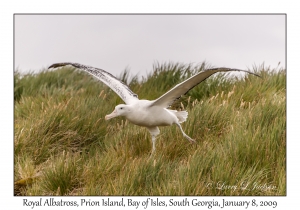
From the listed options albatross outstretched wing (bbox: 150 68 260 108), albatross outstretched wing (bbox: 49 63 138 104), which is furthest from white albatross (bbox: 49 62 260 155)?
albatross outstretched wing (bbox: 49 63 138 104)

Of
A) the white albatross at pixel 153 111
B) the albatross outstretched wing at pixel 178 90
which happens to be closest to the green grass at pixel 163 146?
the white albatross at pixel 153 111

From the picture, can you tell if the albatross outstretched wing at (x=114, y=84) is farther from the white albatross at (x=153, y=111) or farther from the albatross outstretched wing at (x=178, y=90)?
the albatross outstretched wing at (x=178, y=90)

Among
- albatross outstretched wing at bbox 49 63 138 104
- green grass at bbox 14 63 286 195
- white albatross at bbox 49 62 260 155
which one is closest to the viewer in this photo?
green grass at bbox 14 63 286 195

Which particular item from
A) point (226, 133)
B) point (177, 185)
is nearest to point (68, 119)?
point (226, 133)

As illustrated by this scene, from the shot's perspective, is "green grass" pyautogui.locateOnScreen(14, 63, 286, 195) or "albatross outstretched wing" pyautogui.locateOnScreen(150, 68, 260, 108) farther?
"albatross outstretched wing" pyautogui.locateOnScreen(150, 68, 260, 108)

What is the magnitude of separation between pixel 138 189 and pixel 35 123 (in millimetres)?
3228

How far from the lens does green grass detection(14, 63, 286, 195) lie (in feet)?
21.7

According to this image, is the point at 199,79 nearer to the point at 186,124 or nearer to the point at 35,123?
the point at 186,124

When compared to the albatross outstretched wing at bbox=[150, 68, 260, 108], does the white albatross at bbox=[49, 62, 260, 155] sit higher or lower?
lower

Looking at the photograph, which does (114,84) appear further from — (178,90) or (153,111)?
(178,90)

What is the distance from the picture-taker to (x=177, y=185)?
6.30m

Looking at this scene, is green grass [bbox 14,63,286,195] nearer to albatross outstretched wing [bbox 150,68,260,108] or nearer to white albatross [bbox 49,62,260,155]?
white albatross [bbox 49,62,260,155]
